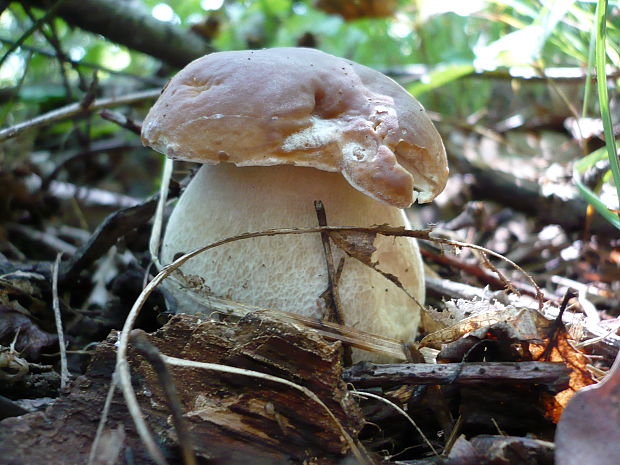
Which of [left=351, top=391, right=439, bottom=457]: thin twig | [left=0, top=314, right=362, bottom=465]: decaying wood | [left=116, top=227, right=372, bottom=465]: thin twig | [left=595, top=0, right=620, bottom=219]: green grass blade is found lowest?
[left=351, top=391, right=439, bottom=457]: thin twig

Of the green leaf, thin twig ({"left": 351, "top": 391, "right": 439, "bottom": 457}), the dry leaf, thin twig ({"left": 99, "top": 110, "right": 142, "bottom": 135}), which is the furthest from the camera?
the green leaf

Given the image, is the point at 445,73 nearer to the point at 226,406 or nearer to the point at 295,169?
the point at 295,169

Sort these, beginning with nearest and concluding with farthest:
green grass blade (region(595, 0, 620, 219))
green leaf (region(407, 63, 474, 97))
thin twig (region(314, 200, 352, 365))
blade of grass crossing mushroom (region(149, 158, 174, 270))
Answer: green grass blade (region(595, 0, 620, 219))
thin twig (region(314, 200, 352, 365))
blade of grass crossing mushroom (region(149, 158, 174, 270))
green leaf (region(407, 63, 474, 97))

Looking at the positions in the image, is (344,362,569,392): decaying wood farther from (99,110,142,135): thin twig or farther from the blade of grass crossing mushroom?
(99,110,142,135): thin twig

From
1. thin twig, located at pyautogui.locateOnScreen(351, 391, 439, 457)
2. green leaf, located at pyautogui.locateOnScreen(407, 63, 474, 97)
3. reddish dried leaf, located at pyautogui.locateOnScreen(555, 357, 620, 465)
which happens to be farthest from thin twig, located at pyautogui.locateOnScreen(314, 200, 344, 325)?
green leaf, located at pyautogui.locateOnScreen(407, 63, 474, 97)

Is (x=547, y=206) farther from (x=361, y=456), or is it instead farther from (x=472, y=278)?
(x=361, y=456)

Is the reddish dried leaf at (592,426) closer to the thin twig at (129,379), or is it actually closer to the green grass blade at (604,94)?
the thin twig at (129,379)

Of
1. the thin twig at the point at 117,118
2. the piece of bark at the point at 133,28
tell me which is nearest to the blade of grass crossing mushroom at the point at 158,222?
the thin twig at the point at 117,118
